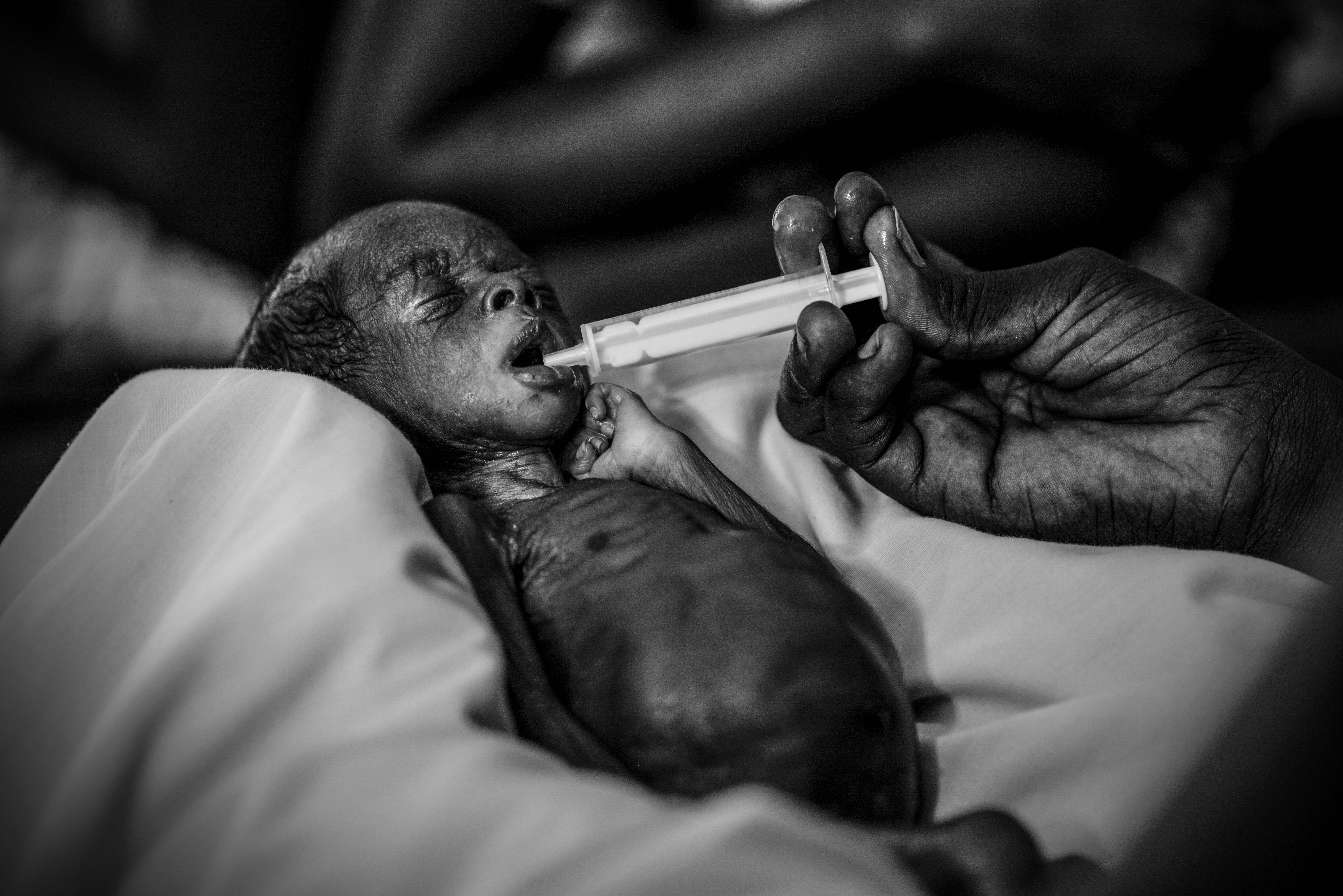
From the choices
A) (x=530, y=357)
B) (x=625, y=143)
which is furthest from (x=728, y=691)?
(x=625, y=143)

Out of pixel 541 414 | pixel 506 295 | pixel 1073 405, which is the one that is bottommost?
pixel 1073 405

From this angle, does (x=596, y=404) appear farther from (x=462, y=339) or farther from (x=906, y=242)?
(x=906, y=242)

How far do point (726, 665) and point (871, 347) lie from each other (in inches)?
17.2

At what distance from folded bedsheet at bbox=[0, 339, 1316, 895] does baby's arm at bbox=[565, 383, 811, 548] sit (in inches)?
6.0

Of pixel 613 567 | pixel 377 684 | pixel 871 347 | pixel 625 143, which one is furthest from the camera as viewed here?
pixel 625 143

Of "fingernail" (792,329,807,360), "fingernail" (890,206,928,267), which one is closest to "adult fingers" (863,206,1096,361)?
"fingernail" (890,206,928,267)

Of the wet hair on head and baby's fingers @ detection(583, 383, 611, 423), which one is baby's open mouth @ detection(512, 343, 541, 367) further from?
the wet hair on head

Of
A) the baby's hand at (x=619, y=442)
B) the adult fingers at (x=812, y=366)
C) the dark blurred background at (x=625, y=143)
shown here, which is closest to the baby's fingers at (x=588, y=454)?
the baby's hand at (x=619, y=442)

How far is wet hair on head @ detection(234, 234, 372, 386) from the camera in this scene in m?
1.26

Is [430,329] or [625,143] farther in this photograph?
[625,143]

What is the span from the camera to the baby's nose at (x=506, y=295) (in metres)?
1.19

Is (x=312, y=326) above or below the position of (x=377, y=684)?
above

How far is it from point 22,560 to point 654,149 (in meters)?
1.07

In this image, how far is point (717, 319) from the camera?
118cm
